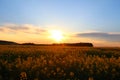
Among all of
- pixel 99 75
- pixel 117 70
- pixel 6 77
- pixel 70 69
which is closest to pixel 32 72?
pixel 6 77

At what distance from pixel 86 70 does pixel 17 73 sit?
3121 mm

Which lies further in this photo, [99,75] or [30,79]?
[99,75]

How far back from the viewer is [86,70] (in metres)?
12.7

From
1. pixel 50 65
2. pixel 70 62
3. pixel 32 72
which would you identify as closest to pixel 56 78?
pixel 32 72

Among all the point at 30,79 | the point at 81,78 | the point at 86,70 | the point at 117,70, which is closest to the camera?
the point at 30,79

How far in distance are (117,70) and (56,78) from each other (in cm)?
403

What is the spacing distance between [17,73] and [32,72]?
2.13 ft

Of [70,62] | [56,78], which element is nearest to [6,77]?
[56,78]

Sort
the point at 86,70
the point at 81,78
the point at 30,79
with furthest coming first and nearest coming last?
the point at 86,70, the point at 81,78, the point at 30,79

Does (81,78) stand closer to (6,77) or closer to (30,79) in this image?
(30,79)

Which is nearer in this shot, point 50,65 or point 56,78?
point 56,78

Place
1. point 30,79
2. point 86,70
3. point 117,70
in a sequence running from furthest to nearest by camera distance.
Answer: point 117,70, point 86,70, point 30,79

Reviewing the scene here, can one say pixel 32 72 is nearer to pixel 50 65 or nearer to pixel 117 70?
pixel 50 65

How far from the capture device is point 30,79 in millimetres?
11070
